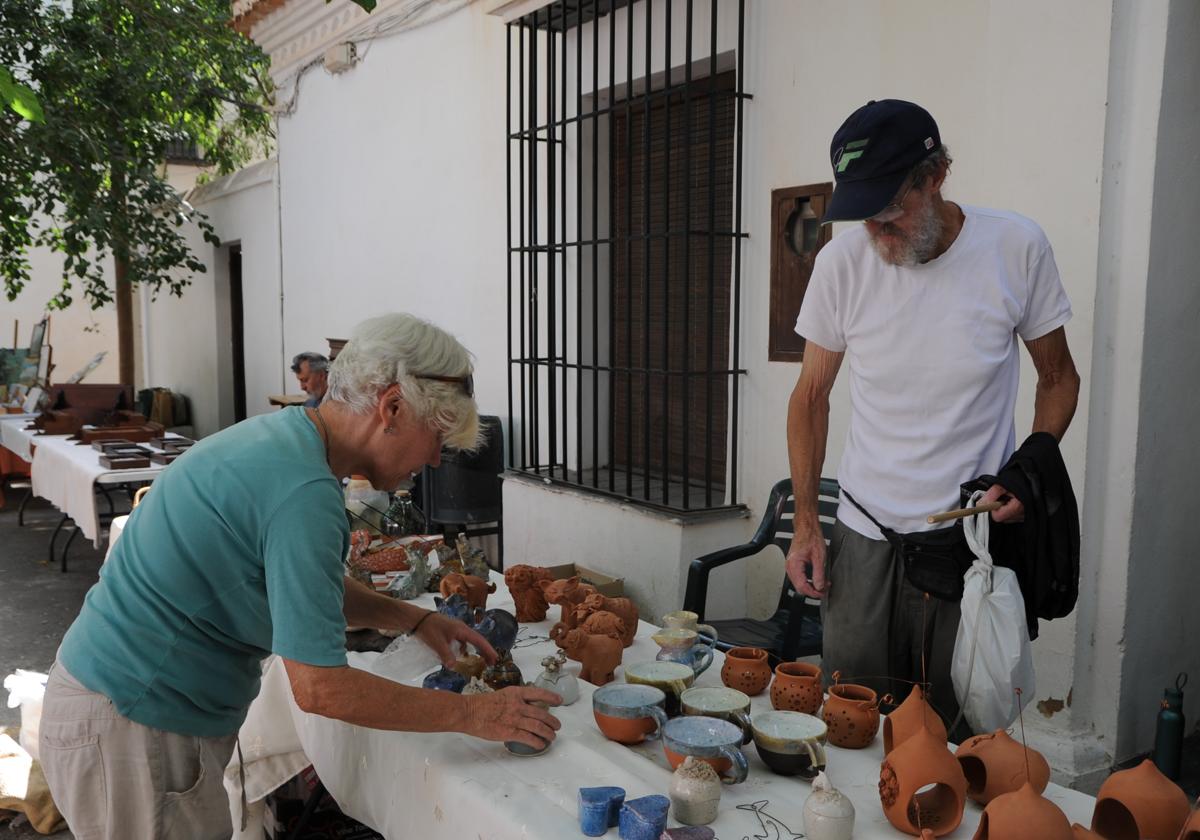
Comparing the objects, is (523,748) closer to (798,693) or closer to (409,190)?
(798,693)

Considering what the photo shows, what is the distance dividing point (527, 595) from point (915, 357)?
3.57ft

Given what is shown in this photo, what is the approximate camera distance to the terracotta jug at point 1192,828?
43.7 inches

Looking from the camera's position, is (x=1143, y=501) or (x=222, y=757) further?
(x=1143, y=501)

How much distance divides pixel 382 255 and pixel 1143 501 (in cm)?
514

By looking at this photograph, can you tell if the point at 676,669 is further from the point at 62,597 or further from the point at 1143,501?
the point at 62,597

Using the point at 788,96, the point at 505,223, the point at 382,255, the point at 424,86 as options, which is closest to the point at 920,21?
the point at 788,96

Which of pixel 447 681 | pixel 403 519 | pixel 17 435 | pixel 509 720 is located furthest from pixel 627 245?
pixel 17 435

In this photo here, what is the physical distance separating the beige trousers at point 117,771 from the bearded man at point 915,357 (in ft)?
4.27

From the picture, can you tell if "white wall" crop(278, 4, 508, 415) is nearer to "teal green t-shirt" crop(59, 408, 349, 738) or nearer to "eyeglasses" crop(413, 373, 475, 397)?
"eyeglasses" crop(413, 373, 475, 397)

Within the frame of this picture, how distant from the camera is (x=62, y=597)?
5.54 meters

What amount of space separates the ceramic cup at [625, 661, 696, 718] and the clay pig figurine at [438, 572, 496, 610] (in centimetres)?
62

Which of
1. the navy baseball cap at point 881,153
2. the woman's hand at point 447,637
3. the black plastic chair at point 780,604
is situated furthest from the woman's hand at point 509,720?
the black plastic chair at point 780,604

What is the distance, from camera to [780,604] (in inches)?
129

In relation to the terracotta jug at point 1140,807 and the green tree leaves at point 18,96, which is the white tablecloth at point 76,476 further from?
the terracotta jug at point 1140,807
